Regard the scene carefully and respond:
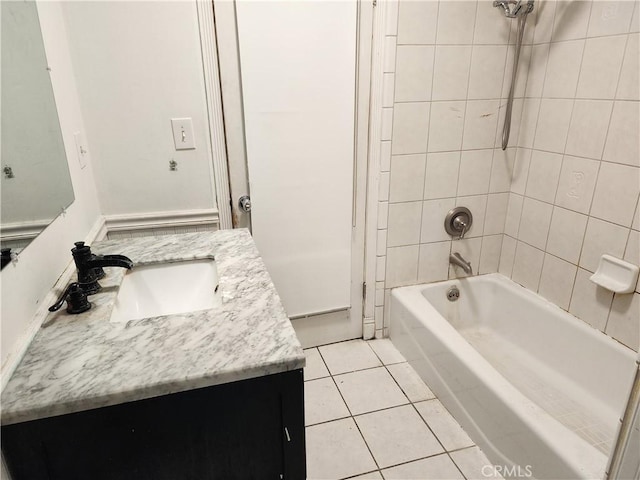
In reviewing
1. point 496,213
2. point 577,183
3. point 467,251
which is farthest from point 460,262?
point 577,183

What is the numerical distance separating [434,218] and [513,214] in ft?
1.41

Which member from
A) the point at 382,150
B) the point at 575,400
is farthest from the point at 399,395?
the point at 382,150

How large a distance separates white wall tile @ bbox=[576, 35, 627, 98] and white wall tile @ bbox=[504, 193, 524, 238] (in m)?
0.57

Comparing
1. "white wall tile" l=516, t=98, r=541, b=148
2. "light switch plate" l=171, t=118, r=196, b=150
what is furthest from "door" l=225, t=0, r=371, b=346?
"white wall tile" l=516, t=98, r=541, b=148

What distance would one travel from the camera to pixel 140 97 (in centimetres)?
154

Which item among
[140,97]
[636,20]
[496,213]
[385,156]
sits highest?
[636,20]

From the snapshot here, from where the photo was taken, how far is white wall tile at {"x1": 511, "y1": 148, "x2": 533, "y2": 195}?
79.5 inches

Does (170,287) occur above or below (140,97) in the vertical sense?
below

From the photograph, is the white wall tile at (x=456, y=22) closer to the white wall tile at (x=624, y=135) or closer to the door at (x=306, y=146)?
the door at (x=306, y=146)

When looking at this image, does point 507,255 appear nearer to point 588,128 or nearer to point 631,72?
point 588,128

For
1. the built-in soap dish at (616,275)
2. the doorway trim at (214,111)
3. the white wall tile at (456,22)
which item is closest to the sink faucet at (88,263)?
the doorway trim at (214,111)

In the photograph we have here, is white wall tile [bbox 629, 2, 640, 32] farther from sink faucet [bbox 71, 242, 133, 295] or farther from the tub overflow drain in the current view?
sink faucet [bbox 71, 242, 133, 295]

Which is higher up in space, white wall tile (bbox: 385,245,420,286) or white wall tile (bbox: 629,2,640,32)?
white wall tile (bbox: 629,2,640,32)

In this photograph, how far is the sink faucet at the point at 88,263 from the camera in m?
1.03
